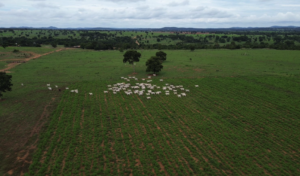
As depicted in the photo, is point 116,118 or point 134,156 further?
point 116,118

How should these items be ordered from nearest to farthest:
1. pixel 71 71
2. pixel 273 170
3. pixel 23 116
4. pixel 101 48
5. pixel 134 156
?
pixel 273 170 < pixel 134 156 < pixel 23 116 < pixel 71 71 < pixel 101 48

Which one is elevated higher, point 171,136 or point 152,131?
point 152,131

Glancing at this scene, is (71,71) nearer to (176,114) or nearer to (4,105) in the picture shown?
(4,105)

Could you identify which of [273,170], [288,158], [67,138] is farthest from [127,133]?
[288,158]

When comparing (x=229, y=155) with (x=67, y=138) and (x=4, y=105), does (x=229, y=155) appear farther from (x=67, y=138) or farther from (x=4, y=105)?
(x=4, y=105)

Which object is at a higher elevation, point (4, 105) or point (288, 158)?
point (4, 105)

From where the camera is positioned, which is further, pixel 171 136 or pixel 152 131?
pixel 152 131


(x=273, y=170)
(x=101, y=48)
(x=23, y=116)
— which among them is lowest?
(x=273, y=170)

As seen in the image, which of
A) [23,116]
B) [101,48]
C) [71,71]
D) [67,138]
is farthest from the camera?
[101,48]
